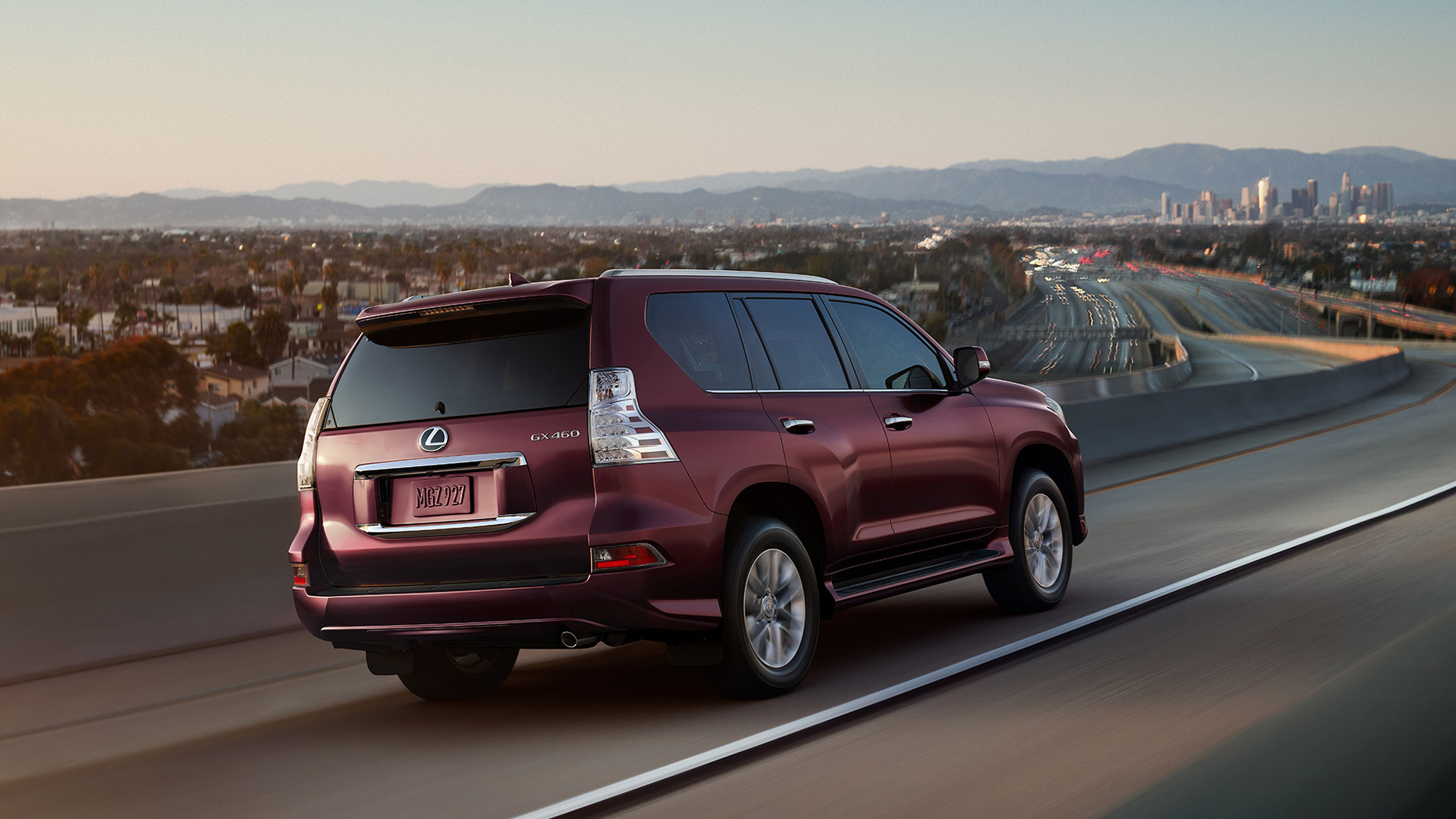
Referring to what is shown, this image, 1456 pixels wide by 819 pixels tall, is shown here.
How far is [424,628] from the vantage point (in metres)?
6.12

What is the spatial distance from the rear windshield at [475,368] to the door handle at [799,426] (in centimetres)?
116

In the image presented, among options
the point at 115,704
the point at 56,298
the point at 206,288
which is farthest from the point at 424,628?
the point at 56,298

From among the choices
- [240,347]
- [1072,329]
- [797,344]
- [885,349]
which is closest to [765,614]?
[797,344]

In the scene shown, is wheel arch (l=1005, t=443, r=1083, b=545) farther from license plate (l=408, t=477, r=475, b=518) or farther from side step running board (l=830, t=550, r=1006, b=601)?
license plate (l=408, t=477, r=475, b=518)

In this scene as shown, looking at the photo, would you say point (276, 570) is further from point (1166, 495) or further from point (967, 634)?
point (1166, 495)

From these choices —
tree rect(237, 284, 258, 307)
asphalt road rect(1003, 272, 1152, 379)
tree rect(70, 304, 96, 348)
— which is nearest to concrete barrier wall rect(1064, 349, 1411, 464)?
asphalt road rect(1003, 272, 1152, 379)

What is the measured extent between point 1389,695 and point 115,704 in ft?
19.1

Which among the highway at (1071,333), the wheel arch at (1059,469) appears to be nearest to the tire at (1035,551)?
the wheel arch at (1059,469)

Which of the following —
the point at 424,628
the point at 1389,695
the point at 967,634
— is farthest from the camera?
A: the point at 967,634

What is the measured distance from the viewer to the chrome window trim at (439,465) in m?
6.00

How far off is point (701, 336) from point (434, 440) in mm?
1329

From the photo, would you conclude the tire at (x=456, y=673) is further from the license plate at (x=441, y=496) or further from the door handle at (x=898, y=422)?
the door handle at (x=898, y=422)

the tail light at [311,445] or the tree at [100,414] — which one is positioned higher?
the tail light at [311,445]

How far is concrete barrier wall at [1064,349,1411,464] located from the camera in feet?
63.8
